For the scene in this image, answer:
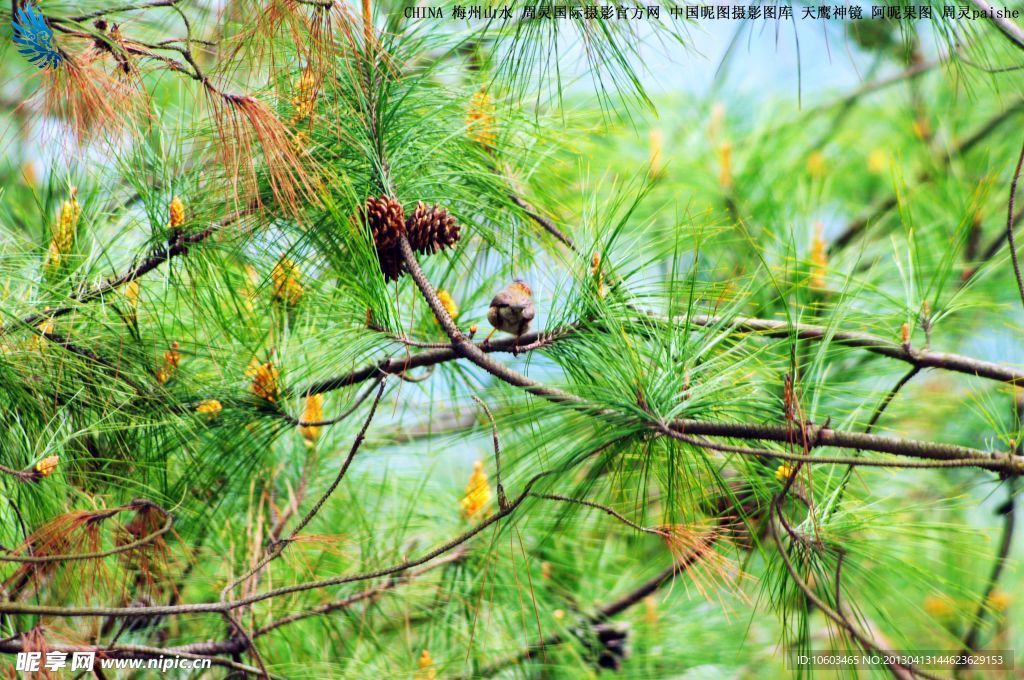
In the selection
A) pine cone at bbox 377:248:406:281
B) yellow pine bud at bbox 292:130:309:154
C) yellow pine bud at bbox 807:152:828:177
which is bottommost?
pine cone at bbox 377:248:406:281

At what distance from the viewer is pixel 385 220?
0.72 metres

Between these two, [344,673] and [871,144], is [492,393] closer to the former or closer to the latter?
[344,673]

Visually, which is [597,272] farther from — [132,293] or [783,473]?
[132,293]

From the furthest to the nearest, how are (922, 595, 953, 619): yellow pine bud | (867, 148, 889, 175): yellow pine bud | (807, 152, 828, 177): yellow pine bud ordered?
(867, 148, 889, 175): yellow pine bud
(807, 152, 828, 177): yellow pine bud
(922, 595, 953, 619): yellow pine bud

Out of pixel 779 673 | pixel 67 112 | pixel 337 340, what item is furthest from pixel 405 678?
pixel 779 673

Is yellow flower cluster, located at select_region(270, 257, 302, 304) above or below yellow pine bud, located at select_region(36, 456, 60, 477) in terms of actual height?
above

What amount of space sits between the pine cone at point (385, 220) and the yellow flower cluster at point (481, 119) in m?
0.14

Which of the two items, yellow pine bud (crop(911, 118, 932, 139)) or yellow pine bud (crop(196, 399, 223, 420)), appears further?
yellow pine bud (crop(911, 118, 932, 139))

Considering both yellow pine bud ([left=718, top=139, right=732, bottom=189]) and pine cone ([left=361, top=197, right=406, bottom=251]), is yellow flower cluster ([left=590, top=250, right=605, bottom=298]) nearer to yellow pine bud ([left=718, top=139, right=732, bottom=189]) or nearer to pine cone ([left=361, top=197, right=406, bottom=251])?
pine cone ([left=361, top=197, right=406, bottom=251])

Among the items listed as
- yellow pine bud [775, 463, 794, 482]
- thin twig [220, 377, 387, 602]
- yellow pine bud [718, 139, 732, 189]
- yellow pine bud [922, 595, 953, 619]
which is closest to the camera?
thin twig [220, 377, 387, 602]

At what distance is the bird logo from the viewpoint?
2.14 feet

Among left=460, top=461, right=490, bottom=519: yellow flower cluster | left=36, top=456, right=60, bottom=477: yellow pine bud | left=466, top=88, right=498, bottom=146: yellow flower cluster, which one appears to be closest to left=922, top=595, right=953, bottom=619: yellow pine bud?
left=460, top=461, right=490, bottom=519: yellow flower cluster

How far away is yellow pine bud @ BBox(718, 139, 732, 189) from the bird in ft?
3.53

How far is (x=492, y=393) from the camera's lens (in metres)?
0.92
